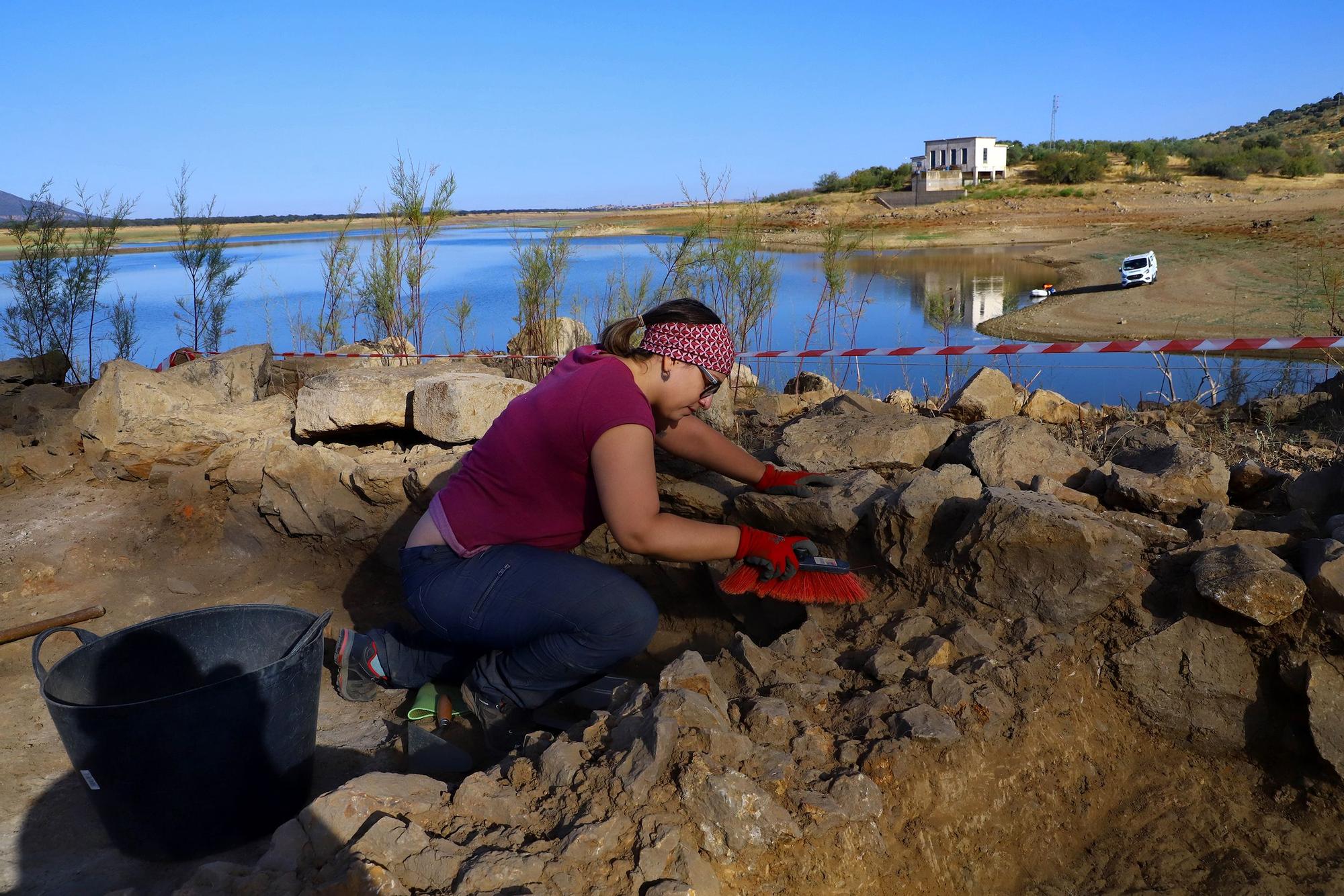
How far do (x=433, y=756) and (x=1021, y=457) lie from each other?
7.11 ft

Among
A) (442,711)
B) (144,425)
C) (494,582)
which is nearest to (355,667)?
(442,711)

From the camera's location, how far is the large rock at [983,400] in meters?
4.96

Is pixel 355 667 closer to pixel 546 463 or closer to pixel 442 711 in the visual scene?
pixel 442 711

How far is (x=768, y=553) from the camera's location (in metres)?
2.48

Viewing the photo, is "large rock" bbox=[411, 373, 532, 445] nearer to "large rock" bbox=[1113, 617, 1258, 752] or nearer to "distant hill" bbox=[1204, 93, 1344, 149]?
"large rock" bbox=[1113, 617, 1258, 752]

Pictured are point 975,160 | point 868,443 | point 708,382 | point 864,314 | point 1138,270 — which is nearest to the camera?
point 708,382

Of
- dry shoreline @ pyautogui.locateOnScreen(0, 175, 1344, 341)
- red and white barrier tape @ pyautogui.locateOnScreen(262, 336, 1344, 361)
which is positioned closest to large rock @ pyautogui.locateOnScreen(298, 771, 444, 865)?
red and white barrier tape @ pyautogui.locateOnScreen(262, 336, 1344, 361)

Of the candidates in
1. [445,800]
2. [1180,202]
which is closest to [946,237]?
[1180,202]

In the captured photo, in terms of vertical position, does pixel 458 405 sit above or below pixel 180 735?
above

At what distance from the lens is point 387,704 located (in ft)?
10.2

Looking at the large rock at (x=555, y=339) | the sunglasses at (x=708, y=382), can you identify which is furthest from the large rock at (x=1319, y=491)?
the large rock at (x=555, y=339)

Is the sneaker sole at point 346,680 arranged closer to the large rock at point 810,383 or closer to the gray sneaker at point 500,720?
the gray sneaker at point 500,720

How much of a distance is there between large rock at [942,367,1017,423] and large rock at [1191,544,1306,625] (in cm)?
264

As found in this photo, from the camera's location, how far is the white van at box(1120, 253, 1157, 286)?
1574 cm
